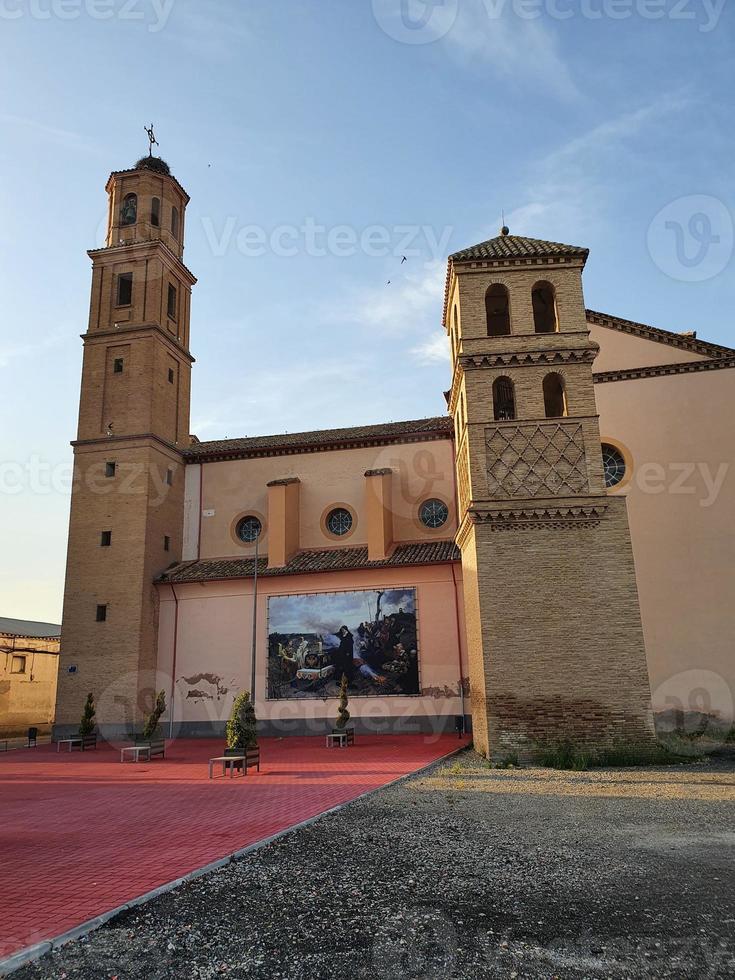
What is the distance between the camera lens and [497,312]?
1889 centimetres

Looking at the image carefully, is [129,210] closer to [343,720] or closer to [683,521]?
[343,720]

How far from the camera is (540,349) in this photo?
16438mm

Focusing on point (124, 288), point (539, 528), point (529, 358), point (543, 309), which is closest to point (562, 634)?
point (539, 528)

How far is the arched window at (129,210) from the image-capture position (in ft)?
93.4

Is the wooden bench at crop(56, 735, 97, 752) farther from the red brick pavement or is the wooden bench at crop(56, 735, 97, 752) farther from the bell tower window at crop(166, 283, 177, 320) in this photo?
the bell tower window at crop(166, 283, 177, 320)

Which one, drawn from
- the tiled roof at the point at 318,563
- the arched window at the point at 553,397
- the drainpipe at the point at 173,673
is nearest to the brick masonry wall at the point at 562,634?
the arched window at the point at 553,397

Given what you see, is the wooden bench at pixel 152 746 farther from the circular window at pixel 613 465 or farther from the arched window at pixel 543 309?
the arched window at pixel 543 309

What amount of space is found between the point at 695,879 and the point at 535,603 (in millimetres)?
8818

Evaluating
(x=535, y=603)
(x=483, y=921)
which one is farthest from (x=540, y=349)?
(x=483, y=921)

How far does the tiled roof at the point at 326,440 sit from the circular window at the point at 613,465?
6299 millimetres

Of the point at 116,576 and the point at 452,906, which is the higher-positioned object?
the point at 116,576

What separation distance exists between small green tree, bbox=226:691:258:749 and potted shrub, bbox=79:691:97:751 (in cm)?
870

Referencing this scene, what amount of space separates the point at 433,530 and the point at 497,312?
8.66 metres

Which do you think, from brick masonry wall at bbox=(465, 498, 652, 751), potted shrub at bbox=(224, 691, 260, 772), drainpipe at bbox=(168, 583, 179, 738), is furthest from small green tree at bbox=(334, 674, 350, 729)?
brick masonry wall at bbox=(465, 498, 652, 751)
